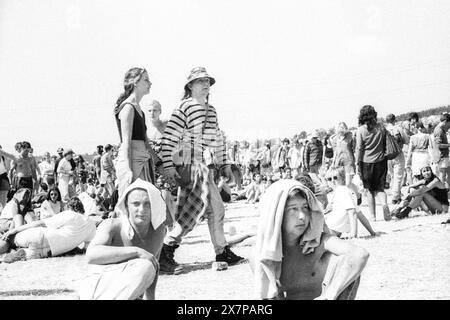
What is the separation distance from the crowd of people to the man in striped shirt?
0.03 feet

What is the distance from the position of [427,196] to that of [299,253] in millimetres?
6486

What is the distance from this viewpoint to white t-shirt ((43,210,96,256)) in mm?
7527

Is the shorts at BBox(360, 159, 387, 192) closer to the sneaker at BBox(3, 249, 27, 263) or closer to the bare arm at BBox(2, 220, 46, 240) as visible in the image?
the bare arm at BBox(2, 220, 46, 240)

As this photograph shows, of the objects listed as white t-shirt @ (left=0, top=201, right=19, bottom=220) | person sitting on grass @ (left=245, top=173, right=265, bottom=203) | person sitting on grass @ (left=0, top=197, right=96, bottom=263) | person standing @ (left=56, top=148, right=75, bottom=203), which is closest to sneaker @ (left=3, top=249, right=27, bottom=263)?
person sitting on grass @ (left=0, top=197, right=96, bottom=263)

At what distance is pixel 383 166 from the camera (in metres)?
9.31

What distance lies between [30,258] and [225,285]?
324 centimetres

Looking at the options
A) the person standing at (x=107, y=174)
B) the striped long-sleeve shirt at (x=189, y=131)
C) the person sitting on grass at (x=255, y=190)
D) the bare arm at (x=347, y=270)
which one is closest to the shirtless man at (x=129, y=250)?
the bare arm at (x=347, y=270)

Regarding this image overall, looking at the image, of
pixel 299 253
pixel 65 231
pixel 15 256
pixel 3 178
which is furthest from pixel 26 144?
pixel 299 253

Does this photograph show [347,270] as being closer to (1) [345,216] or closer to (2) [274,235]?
(2) [274,235]

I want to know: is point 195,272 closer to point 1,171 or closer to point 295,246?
point 295,246

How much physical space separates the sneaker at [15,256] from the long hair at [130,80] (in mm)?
2695

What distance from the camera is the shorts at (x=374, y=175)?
9086mm
